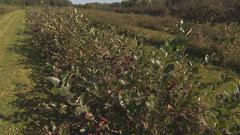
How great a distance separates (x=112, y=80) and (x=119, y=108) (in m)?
0.58

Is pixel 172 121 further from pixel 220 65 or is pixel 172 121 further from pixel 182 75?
pixel 220 65

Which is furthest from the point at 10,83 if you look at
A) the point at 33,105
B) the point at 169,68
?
the point at 169,68

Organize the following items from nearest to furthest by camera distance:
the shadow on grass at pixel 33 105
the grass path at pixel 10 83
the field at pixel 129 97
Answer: the field at pixel 129 97, the shadow on grass at pixel 33 105, the grass path at pixel 10 83

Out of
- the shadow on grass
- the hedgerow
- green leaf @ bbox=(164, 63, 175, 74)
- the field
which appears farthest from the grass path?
green leaf @ bbox=(164, 63, 175, 74)

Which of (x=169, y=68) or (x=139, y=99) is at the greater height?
(x=169, y=68)

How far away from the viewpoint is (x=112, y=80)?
734cm

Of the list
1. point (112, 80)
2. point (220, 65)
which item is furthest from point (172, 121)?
point (220, 65)

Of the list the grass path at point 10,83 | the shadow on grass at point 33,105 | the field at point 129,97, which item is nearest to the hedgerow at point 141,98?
the field at point 129,97

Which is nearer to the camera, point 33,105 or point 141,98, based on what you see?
point 141,98

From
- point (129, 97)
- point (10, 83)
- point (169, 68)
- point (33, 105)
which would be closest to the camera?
point (169, 68)

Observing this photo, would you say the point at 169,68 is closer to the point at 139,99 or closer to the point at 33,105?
the point at 139,99

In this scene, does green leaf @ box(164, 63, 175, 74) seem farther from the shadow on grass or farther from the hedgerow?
the shadow on grass

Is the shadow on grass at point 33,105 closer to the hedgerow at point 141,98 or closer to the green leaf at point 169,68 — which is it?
the hedgerow at point 141,98

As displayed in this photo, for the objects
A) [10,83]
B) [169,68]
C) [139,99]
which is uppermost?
[169,68]
